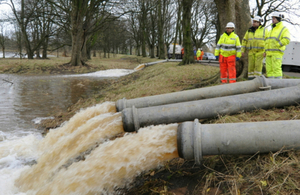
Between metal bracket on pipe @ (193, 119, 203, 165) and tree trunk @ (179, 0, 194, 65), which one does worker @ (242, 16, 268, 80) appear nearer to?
metal bracket on pipe @ (193, 119, 203, 165)

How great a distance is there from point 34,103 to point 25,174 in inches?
204

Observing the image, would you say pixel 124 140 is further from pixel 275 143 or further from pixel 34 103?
pixel 34 103

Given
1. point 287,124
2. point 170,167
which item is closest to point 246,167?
point 287,124

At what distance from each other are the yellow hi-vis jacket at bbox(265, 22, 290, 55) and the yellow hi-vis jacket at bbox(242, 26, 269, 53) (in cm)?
47

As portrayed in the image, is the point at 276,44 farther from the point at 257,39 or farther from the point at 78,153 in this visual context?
the point at 78,153

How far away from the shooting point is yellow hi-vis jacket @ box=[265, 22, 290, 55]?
6.57 metres

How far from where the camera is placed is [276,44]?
6.73 metres

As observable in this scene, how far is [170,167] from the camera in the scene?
3.44 m

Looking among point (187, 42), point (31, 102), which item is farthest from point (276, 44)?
point (187, 42)

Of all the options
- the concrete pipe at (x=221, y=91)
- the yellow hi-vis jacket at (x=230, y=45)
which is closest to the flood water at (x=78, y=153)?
the concrete pipe at (x=221, y=91)

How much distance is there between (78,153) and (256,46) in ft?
19.6

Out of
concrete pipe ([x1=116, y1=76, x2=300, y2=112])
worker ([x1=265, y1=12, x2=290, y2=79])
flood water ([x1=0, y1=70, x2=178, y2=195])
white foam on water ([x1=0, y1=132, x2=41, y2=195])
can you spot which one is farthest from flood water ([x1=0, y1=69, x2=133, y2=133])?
worker ([x1=265, y1=12, x2=290, y2=79])

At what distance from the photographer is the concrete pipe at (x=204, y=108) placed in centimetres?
402

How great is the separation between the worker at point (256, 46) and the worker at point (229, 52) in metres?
0.57
